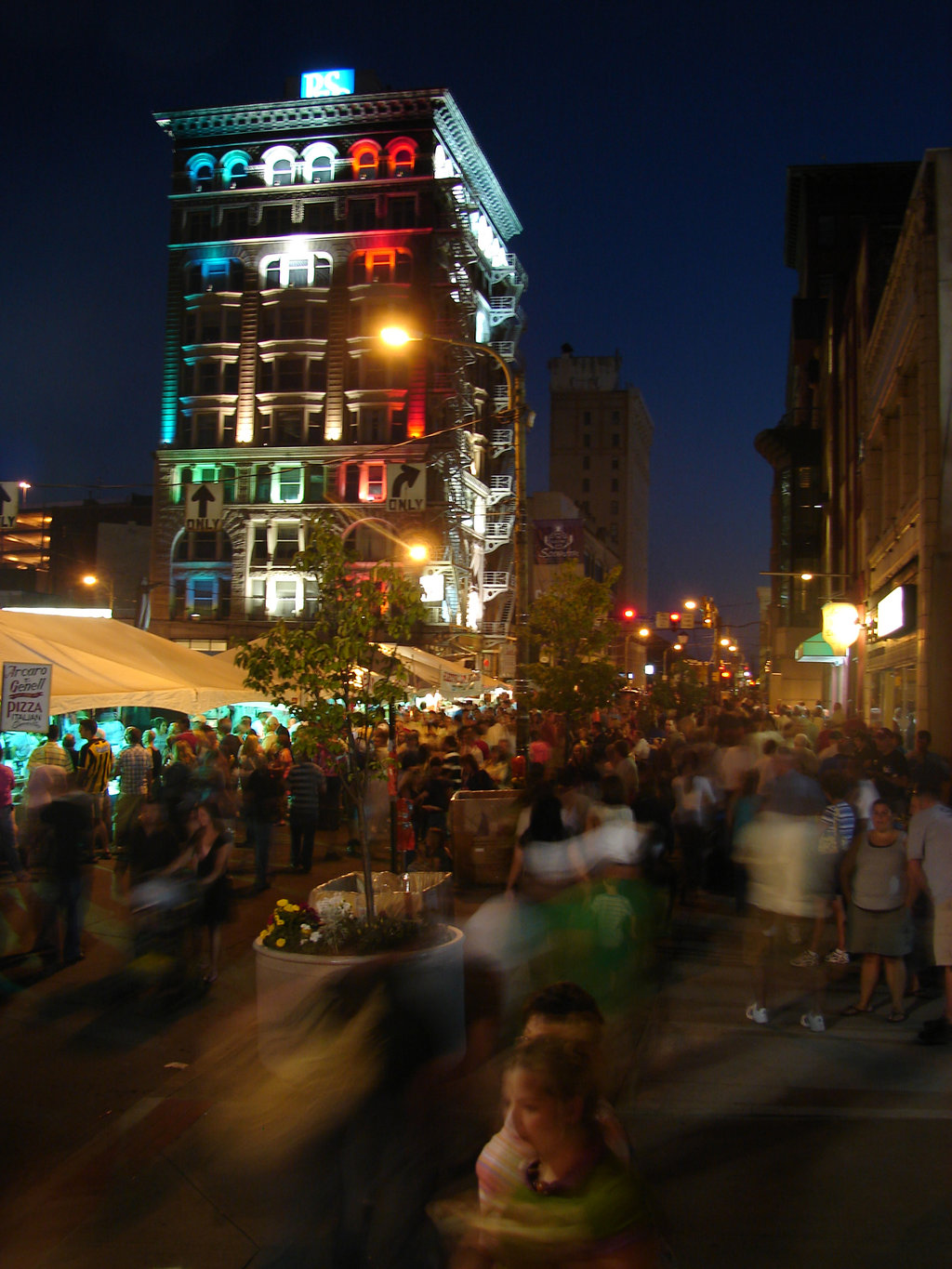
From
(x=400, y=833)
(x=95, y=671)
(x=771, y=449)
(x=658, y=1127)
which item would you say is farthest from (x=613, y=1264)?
(x=771, y=449)

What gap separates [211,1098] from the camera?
255 inches

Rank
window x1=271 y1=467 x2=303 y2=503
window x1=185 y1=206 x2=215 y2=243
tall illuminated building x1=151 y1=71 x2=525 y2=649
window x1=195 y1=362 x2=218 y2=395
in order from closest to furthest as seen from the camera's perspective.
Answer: tall illuminated building x1=151 y1=71 x2=525 y2=649, window x1=271 y1=467 x2=303 y2=503, window x1=195 y1=362 x2=218 y2=395, window x1=185 y1=206 x2=215 y2=243

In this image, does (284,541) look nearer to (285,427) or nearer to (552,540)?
(285,427)

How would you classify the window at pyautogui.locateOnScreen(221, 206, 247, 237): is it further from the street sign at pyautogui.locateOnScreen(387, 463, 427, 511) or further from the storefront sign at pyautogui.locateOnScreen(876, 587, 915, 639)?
the storefront sign at pyautogui.locateOnScreen(876, 587, 915, 639)

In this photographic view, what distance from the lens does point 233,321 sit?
163 ft

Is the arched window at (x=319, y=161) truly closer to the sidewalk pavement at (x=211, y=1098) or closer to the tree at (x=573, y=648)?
the tree at (x=573, y=648)

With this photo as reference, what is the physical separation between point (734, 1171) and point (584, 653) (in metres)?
16.8

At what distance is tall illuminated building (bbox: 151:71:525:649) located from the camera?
48.1 metres

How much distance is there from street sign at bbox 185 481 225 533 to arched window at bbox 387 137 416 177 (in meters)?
17.4

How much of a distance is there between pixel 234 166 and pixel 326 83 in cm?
606

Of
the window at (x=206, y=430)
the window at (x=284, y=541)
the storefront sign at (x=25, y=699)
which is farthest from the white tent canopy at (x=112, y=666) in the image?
the window at (x=206, y=430)

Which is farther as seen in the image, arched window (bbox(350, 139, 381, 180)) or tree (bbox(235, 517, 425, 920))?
arched window (bbox(350, 139, 381, 180))

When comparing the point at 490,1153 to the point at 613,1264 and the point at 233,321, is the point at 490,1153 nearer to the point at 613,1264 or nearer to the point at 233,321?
the point at 613,1264

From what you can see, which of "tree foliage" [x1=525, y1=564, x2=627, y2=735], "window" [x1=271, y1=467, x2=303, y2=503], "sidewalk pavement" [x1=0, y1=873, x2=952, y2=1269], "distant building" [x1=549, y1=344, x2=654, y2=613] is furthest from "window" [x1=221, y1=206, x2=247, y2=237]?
"distant building" [x1=549, y1=344, x2=654, y2=613]
